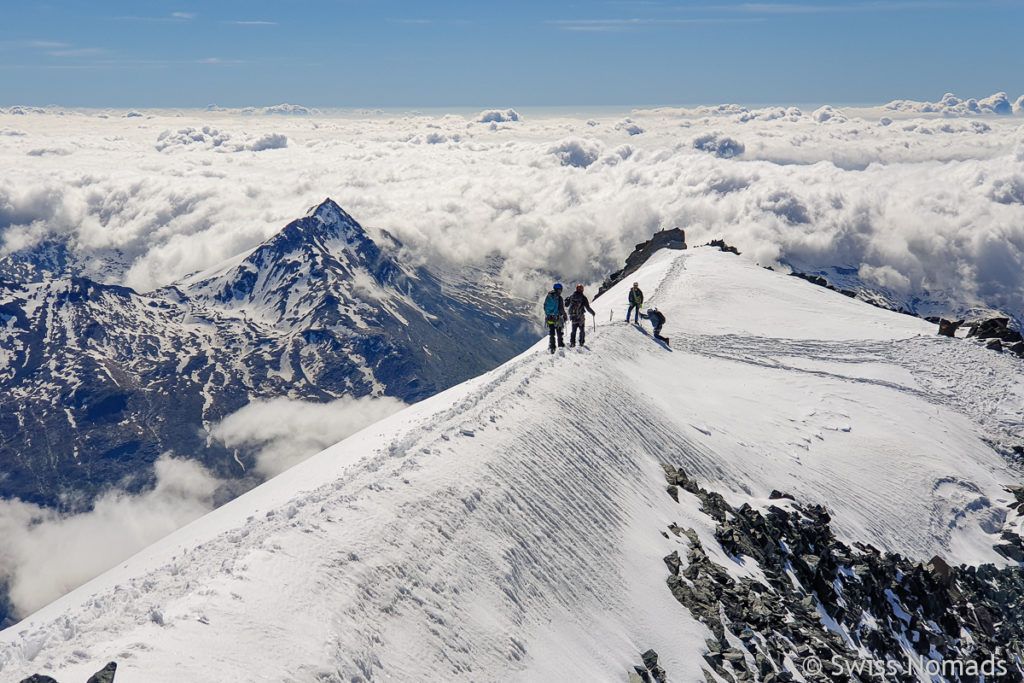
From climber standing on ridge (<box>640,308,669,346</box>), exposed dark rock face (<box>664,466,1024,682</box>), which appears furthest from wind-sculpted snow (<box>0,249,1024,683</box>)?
climber standing on ridge (<box>640,308,669,346</box>)

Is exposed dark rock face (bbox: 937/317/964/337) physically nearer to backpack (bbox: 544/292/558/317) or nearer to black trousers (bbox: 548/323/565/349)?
black trousers (bbox: 548/323/565/349)

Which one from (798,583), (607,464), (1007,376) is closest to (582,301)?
(607,464)

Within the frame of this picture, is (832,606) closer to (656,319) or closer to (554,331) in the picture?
(554,331)

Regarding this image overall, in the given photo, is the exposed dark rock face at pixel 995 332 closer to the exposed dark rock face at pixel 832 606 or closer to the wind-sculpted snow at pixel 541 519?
the wind-sculpted snow at pixel 541 519

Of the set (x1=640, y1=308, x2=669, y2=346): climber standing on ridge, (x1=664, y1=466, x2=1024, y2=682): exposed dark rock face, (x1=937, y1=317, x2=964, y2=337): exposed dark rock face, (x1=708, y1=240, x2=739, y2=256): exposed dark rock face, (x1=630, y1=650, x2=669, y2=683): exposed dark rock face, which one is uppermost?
(x1=708, y1=240, x2=739, y2=256): exposed dark rock face

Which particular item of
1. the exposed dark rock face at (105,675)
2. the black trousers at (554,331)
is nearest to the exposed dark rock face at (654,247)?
the black trousers at (554,331)

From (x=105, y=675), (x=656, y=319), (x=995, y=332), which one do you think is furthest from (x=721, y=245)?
(x=105, y=675)
